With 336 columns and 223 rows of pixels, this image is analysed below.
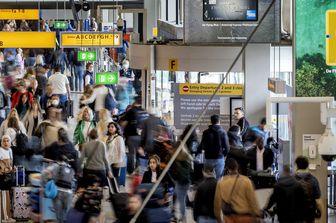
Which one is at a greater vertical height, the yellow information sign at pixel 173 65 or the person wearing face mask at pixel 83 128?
the yellow information sign at pixel 173 65

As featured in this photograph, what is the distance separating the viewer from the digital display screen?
2097cm

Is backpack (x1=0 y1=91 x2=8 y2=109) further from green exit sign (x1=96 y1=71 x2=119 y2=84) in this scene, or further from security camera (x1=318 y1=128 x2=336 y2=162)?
security camera (x1=318 y1=128 x2=336 y2=162)

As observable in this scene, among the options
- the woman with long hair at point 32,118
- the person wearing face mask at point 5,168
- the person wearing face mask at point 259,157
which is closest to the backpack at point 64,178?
the person wearing face mask at point 5,168

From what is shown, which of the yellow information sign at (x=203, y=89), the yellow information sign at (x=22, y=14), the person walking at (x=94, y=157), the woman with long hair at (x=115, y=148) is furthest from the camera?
the yellow information sign at (x=22, y=14)

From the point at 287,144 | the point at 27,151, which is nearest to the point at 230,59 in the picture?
the point at 287,144

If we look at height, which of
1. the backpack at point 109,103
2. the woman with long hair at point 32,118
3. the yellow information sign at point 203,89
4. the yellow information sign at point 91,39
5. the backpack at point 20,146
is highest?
the yellow information sign at point 91,39

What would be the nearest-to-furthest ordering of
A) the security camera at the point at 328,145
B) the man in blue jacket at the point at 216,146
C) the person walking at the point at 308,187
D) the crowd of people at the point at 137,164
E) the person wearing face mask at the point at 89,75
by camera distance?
the security camera at the point at 328,145 < the crowd of people at the point at 137,164 < the person walking at the point at 308,187 < the man in blue jacket at the point at 216,146 < the person wearing face mask at the point at 89,75

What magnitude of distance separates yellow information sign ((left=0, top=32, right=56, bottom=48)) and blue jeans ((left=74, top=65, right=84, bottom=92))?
3.10m

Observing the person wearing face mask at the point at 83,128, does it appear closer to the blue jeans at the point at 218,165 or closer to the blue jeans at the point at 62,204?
the blue jeans at the point at 218,165

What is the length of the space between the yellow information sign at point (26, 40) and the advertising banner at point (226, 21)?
36.2ft

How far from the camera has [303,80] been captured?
1598 cm

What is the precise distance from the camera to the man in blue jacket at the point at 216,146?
61.8ft

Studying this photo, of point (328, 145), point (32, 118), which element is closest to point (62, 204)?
point (328, 145)

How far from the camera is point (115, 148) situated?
64.3 ft
